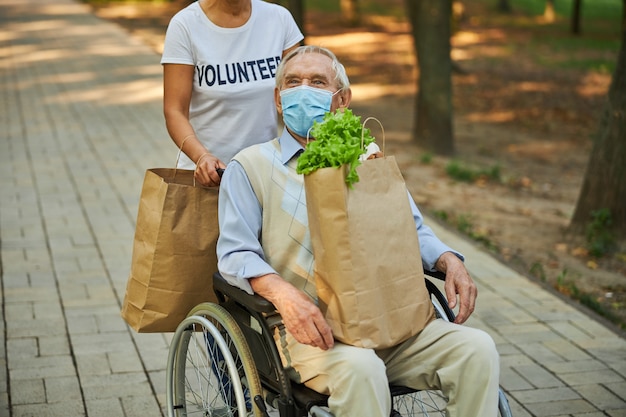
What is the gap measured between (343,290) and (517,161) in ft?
29.3

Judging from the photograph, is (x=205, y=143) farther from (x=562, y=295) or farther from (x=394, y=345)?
(x=562, y=295)

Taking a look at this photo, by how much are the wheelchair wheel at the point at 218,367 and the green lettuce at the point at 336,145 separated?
58 cm

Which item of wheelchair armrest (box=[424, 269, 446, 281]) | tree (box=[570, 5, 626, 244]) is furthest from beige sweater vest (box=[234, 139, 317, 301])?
tree (box=[570, 5, 626, 244])

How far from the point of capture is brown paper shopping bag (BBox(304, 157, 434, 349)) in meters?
2.54

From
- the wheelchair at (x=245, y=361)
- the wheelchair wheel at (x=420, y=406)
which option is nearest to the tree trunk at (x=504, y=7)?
the wheelchair wheel at (x=420, y=406)

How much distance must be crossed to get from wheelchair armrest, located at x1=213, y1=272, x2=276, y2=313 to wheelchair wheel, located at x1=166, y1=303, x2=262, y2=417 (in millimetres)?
66

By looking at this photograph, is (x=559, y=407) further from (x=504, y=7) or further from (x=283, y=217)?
(x=504, y=7)

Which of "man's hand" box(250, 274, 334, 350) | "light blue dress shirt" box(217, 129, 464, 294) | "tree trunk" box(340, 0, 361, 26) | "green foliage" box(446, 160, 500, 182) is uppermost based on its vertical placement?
"light blue dress shirt" box(217, 129, 464, 294)

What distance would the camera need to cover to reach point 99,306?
5.14 metres

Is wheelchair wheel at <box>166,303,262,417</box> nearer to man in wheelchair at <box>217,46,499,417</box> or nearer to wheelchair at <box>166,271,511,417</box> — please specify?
wheelchair at <box>166,271,511,417</box>

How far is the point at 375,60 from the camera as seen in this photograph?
19.9m

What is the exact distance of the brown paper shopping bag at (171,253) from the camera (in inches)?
118

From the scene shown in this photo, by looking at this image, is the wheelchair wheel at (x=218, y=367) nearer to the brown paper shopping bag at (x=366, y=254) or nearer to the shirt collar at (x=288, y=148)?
the brown paper shopping bag at (x=366, y=254)

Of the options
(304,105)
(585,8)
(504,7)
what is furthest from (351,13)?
(304,105)
